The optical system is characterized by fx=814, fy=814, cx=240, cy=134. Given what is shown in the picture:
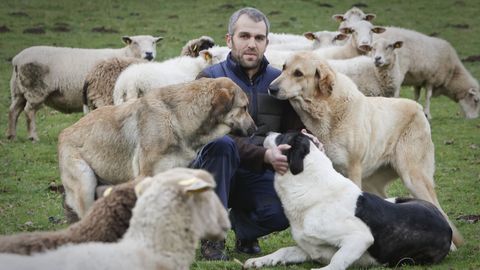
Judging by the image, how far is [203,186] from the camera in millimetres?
4684

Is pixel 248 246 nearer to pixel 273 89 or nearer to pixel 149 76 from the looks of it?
pixel 273 89

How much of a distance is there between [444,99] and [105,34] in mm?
11306

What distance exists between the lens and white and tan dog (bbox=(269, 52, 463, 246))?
817 centimetres

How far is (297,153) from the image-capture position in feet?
22.2

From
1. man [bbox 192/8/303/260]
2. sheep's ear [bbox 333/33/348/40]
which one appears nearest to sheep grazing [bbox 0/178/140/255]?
man [bbox 192/8/303/260]

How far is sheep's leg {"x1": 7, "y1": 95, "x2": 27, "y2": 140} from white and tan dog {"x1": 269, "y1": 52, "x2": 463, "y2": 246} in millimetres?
9163

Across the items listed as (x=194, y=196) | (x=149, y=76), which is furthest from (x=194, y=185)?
(x=149, y=76)

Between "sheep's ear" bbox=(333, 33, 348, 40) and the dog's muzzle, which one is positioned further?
"sheep's ear" bbox=(333, 33, 348, 40)

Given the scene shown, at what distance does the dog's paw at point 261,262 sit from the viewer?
22.8ft

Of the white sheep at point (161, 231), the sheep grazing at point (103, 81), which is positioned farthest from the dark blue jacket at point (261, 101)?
the sheep grazing at point (103, 81)

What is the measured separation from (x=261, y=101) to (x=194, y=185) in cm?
325

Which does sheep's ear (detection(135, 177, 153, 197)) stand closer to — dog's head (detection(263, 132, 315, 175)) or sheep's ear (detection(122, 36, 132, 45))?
dog's head (detection(263, 132, 315, 175))

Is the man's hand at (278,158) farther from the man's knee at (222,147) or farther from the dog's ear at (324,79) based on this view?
the dog's ear at (324,79)

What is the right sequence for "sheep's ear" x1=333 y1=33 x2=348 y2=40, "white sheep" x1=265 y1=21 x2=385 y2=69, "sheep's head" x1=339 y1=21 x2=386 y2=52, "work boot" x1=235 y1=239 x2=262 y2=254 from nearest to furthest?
"work boot" x1=235 y1=239 x2=262 y2=254
"white sheep" x1=265 y1=21 x2=385 y2=69
"sheep's head" x1=339 y1=21 x2=386 y2=52
"sheep's ear" x1=333 y1=33 x2=348 y2=40
